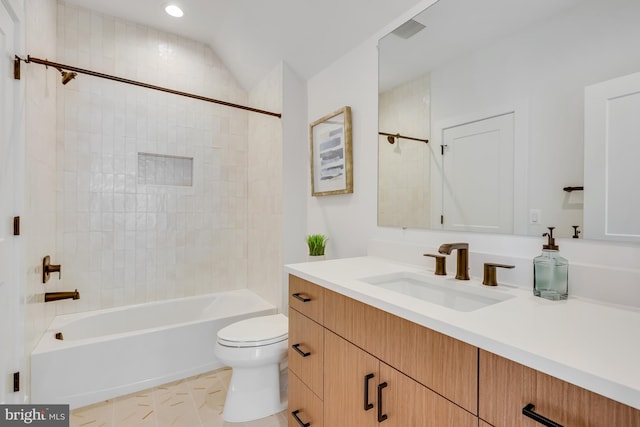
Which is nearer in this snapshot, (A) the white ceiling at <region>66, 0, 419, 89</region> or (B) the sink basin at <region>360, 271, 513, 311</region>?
(B) the sink basin at <region>360, 271, 513, 311</region>

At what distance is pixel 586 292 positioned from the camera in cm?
92

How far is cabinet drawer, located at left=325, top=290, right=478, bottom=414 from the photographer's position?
0.68 metres

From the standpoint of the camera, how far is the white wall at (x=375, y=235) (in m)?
0.89

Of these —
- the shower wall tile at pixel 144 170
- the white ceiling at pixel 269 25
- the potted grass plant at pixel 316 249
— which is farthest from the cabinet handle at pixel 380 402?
the shower wall tile at pixel 144 170

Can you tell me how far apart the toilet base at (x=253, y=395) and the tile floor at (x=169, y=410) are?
0.12 feet

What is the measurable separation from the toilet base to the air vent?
2.01 metres

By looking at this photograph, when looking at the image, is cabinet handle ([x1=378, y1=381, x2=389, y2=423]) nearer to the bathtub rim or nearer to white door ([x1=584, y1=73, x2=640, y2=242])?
white door ([x1=584, y1=73, x2=640, y2=242])

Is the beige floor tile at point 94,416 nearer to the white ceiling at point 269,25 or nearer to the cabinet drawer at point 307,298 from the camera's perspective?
the cabinet drawer at point 307,298

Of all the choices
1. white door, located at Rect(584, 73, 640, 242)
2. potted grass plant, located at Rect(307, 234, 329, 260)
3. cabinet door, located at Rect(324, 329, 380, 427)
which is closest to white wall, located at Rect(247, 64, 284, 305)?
potted grass plant, located at Rect(307, 234, 329, 260)

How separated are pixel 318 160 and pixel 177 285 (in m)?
1.74

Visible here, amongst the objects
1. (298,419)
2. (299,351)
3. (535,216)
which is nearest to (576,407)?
(535,216)

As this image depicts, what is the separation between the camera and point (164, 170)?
107 inches

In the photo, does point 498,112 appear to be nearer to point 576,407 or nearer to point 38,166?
point 576,407

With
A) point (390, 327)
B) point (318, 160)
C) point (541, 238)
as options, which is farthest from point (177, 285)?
point (541, 238)
